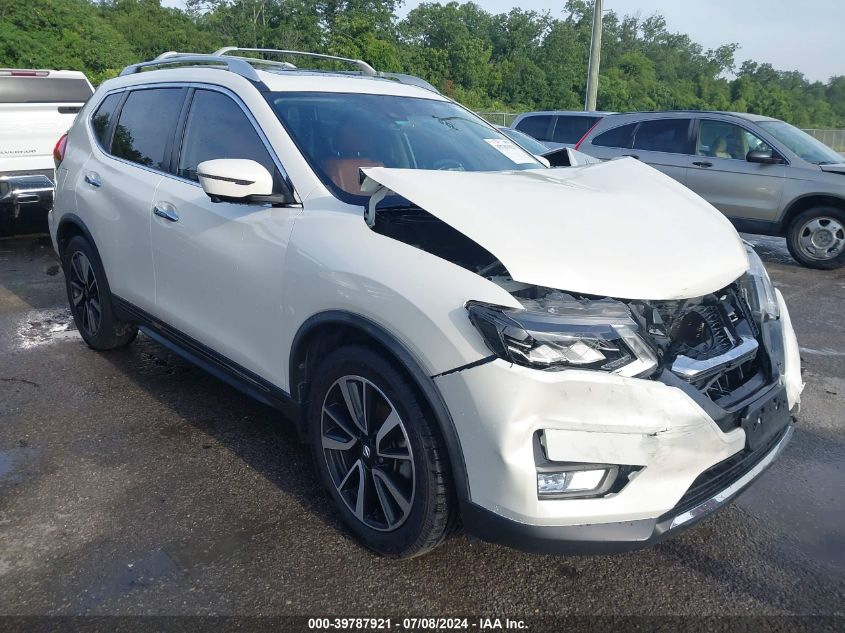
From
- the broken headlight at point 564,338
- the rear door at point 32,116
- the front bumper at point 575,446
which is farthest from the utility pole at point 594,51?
the front bumper at point 575,446

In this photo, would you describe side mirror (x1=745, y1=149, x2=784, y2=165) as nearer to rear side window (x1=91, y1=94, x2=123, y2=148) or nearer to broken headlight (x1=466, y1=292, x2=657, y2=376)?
rear side window (x1=91, y1=94, x2=123, y2=148)

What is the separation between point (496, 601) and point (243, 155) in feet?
7.10

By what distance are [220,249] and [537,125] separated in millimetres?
10271

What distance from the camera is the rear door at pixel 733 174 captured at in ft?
28.5

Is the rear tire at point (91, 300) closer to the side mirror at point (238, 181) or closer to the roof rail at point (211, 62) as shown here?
the roof rail at point (211, 62)

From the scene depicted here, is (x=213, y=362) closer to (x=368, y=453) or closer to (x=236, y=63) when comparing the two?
(x=368, y=453)

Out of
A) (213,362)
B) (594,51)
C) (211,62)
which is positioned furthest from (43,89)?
(594,51)

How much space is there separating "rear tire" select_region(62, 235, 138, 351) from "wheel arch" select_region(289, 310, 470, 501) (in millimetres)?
2068

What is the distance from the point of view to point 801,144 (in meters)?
9.02

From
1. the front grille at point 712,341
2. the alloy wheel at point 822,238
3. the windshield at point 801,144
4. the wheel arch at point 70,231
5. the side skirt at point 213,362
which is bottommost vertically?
the alloy wheel at point 822,238

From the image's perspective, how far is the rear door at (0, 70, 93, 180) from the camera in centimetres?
774

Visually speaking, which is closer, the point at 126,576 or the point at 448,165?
the point at 126,576

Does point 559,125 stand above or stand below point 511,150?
below

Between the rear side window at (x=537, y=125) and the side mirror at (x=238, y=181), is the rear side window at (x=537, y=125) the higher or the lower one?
the lower one
